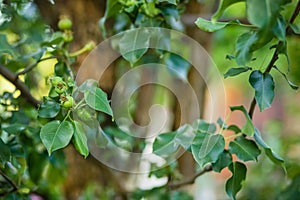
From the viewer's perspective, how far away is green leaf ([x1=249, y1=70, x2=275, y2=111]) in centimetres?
47

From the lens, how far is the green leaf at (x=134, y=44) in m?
0.56

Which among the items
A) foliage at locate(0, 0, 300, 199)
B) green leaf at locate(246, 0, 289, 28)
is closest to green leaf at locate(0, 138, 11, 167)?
foliage at locate(0, 0, 300, 199)

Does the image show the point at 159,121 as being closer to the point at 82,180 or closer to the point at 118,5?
the point at 82,180

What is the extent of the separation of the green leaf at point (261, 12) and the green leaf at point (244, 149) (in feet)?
0.68

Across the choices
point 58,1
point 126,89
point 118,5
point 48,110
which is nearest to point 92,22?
point 58,1

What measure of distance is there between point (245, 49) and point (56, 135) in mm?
192

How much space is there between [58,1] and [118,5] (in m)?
0.41

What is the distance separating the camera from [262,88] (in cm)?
48

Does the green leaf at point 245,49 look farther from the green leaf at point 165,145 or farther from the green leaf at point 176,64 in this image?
the green leaf at point 176,64

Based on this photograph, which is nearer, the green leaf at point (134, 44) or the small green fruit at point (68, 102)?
the small green fruit at point (68, 102)

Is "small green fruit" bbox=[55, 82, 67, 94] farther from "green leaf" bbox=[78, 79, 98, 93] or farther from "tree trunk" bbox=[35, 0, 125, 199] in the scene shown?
"tree trunk" bbox=[35, 0, 125, 199]

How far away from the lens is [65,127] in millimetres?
448

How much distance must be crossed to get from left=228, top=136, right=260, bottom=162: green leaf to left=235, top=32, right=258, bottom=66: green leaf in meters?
0.16

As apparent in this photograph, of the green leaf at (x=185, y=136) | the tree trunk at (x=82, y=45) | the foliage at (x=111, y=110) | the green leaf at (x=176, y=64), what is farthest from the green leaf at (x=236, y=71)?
the tree trunk at (x=82, y=45)
